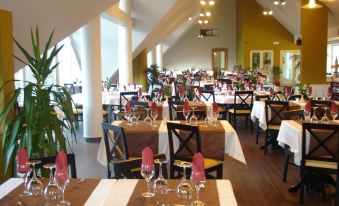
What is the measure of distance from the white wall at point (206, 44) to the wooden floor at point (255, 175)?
60.9ft

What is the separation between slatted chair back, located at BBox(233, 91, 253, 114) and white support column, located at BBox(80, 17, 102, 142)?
3.04m

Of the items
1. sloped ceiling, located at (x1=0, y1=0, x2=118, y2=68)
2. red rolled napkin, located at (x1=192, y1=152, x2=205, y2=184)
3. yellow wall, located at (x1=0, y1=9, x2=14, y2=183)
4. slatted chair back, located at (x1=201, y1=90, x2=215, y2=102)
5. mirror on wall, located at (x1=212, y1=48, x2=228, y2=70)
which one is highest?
mirror on wall, located at (x1=212, y1=48, x2=228, y2=70)

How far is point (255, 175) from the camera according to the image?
565 centimetres

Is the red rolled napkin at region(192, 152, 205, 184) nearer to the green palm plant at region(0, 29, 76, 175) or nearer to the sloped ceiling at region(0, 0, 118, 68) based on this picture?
the green palm plant at region(0, 29, 76, 175)

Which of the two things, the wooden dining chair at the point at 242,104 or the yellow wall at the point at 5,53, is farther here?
the wooden dining chair at the point at 242,104

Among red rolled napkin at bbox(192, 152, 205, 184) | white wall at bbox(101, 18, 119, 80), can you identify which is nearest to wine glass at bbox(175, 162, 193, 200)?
red rolled napkin at bbox(192, 152, 205, 184)

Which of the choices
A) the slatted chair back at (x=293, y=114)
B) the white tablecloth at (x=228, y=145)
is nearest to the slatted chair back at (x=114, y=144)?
the white tablecloth at (x=228, y=145)

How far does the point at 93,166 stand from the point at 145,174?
12.7ft

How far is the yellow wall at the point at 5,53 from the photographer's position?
4.06 m

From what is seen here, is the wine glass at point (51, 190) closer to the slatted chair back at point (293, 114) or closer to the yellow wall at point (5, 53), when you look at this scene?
the yellow wall at point (5, 53)

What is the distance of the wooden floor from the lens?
15.4ft

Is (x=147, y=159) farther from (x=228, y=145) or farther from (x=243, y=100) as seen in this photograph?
(x=243, y=100)

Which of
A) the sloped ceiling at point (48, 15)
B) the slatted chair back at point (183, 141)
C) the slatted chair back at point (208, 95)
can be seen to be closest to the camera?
the slatted chair back at point (183, 141)

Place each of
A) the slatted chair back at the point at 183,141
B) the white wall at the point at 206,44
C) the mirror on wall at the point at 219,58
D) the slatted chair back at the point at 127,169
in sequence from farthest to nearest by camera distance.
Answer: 1. the mirror on wall at the point at 219,58
2. the white wall at the point at 206,44
3. the slatted chair back at the point at 183,141
4. the slatted chair back at the point at 127,169
